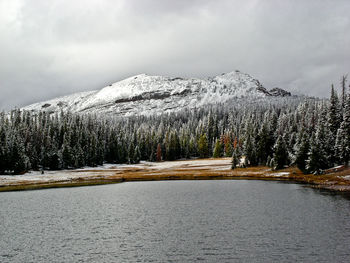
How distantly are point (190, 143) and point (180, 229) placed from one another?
146m

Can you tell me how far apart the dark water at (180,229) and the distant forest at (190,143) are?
30309mm

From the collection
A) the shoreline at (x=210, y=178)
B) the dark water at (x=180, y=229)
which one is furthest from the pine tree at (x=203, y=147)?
the dark water at (x=180, y=229)

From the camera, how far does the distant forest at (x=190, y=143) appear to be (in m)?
82.9

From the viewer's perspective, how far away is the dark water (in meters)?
27.1

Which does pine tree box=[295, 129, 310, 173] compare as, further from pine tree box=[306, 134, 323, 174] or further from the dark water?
the dark water

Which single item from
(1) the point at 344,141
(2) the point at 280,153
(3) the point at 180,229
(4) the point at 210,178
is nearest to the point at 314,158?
(1) the point at 344,141

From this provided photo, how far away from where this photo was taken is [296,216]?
39.4 meters

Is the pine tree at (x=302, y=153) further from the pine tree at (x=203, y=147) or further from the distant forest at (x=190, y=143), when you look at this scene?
the pine tree at (x=203, y=147)

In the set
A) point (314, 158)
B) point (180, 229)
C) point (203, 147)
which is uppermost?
point (203, 147)

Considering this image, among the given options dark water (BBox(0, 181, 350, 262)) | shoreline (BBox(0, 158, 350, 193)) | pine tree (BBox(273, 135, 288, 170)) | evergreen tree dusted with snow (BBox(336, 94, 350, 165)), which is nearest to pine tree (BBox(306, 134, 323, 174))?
shoreline (BBox(0, 158, 350, 193))

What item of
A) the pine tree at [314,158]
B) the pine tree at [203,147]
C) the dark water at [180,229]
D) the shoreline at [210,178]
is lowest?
the dark water at [180,229]

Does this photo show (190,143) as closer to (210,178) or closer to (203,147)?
(203,147)

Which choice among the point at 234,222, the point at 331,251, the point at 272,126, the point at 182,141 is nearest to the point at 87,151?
the point at 182,141

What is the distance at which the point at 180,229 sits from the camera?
1389 inches
